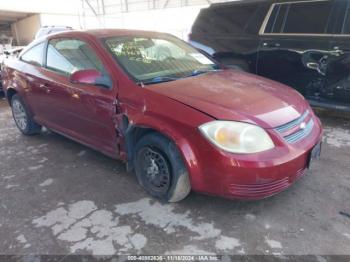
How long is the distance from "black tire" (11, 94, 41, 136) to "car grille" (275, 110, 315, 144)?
136 inches

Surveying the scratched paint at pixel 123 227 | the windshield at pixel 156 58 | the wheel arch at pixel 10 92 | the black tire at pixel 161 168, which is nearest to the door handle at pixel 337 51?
the windshield at pixel 156 58

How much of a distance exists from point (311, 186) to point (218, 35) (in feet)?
10.4

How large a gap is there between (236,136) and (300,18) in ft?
10.2

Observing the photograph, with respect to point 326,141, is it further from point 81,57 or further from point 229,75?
A: point 81,57

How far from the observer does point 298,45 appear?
461cm

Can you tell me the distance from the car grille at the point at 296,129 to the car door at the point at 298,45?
1946mm

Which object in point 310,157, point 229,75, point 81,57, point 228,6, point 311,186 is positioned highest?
point 228,6

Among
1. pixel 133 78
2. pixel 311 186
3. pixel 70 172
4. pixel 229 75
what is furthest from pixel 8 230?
pixel 311 186

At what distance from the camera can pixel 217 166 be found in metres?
2.38

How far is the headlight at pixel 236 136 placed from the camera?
7.75 ft

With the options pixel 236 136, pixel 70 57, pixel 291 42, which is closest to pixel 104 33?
pixel 70 57

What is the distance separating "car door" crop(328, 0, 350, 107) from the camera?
4.21 metres

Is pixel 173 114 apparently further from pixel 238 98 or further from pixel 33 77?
pixel 33 77

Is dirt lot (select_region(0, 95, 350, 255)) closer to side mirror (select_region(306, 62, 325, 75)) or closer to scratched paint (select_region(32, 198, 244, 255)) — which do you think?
scratched paint (select_region(32, 198, 244, 255))
